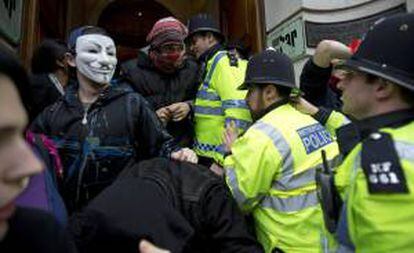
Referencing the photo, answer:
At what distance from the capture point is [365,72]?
56.8 inches

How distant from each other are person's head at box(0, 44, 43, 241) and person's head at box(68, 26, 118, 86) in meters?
1.56

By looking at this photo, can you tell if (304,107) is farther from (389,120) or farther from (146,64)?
(389,120)

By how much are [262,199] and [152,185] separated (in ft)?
2.09

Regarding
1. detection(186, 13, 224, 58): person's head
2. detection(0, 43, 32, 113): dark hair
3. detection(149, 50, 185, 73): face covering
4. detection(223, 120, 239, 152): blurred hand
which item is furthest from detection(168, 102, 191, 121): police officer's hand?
detection(0, 43, 32, 113): dark hair

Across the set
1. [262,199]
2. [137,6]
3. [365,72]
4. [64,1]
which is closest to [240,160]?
[262,199]

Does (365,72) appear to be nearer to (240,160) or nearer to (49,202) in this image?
(240,160)

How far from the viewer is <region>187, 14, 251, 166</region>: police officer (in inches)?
108

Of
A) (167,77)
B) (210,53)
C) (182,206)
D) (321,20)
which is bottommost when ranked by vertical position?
(182,206)

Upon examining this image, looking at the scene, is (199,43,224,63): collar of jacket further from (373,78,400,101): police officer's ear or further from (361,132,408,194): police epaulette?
(361,132,408,194): police epaulette

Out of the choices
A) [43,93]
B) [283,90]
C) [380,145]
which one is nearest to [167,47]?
[43,93]

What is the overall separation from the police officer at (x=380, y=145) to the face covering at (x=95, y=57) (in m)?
1.25

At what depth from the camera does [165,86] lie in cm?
298

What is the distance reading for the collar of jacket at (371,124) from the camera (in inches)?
54.0

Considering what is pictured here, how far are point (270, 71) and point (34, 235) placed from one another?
1659 millimetres
